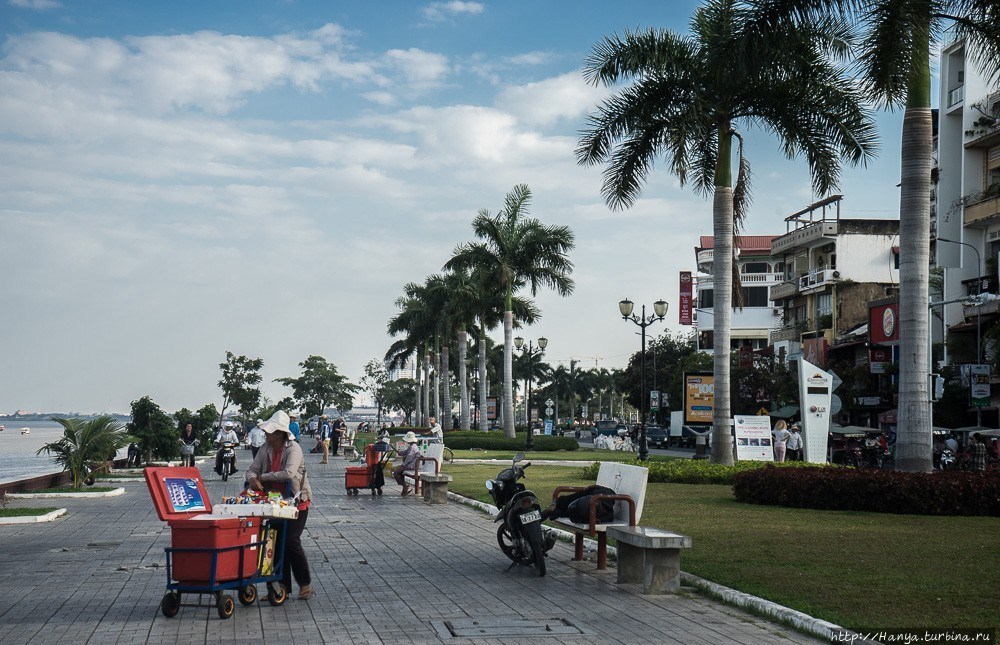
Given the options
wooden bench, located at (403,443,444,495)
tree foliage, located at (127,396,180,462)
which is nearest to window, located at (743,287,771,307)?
tree foliage, located at (127,396,180,462)

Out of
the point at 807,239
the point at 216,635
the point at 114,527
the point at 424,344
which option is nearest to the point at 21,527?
the point at 114,527

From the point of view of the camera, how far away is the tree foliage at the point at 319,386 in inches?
5910

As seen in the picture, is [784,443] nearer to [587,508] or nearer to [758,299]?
[587,508]

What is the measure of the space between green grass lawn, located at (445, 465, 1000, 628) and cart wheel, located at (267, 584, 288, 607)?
12.6 ft

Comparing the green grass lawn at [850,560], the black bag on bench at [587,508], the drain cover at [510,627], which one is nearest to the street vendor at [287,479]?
the drain cover at [510,627]

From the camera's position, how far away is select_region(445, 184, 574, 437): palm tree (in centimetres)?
5212

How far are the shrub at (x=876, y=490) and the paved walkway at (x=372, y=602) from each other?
6327 mm

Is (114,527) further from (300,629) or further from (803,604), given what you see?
(803,604)

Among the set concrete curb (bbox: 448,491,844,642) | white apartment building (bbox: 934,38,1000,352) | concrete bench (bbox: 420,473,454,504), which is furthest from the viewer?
white apartment building (bbox: 934,38,1000,352)

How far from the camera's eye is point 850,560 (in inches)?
438

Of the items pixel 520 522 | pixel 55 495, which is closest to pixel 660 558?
pixel 520 522

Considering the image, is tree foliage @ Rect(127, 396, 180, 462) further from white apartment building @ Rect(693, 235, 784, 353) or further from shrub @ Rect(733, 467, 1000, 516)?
white apartment building @ Rect(693, 235, 784, 353)

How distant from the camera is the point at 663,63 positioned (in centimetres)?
2548

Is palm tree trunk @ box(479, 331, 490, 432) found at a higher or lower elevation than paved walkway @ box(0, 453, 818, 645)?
higher
